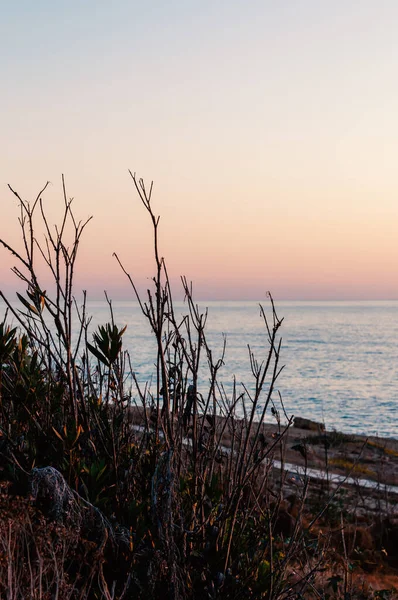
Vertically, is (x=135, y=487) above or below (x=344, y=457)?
above

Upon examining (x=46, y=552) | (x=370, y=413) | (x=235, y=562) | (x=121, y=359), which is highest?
(x=121, y=359)

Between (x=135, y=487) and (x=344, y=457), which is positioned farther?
(x=344, y=457)

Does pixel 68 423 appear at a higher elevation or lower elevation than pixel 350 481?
higher

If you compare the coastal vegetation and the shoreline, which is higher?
the coastal vegetation

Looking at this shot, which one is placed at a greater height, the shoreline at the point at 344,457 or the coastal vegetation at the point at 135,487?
the coastal vegetation at the point at 135,487

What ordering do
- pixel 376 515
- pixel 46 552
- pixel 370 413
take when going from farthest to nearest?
1. pixel 370 413
2. pixel 376 515
3. pixel 46 552

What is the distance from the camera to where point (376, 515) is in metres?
9.99

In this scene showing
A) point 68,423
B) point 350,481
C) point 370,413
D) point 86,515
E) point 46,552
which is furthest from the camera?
point 370,413

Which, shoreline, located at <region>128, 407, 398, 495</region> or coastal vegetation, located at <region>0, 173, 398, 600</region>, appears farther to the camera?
shoreline, located at <region>128, 407, 398, 495</region>

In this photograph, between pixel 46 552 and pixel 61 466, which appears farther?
pixel 61 466

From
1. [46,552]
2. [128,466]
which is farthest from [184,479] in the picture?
[46,552]

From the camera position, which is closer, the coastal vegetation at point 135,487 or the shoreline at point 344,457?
the coastal vegetation at point 135,487

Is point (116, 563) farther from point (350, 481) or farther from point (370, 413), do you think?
point (370, 413)

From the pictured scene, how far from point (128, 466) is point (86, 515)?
35.6 inches
